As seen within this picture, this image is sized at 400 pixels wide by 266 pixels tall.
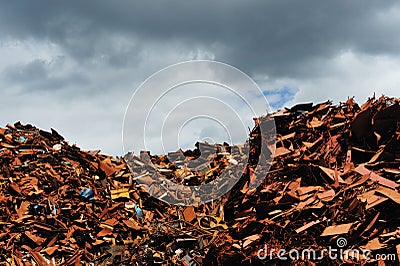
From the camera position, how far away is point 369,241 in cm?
381

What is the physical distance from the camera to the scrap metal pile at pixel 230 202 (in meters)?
3.90

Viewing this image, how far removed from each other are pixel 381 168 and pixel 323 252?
133 cm

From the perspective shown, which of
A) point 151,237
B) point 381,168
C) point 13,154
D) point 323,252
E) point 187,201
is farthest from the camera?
point 13,154

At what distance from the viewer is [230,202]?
4941 millimetres

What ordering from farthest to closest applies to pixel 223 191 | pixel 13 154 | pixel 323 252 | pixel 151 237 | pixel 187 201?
pixel 13 154
pixel 187 201
pixel 223 191
pixel 151 237
pixel 323 252

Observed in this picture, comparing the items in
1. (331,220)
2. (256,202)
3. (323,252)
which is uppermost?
(256,202)

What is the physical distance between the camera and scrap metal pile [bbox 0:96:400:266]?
12.8 ft

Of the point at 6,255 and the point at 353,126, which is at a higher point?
the point at 353,126

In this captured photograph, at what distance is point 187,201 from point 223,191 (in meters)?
0.59

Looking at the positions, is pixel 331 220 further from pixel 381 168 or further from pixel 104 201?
pixel 104 201

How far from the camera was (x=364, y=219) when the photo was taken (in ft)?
12.7

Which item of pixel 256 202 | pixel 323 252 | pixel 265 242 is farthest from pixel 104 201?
pixel 323 252

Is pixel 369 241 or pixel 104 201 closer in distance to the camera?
pixel 369 241

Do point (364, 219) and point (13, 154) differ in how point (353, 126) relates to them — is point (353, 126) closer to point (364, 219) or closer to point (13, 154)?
point (364, 219)
